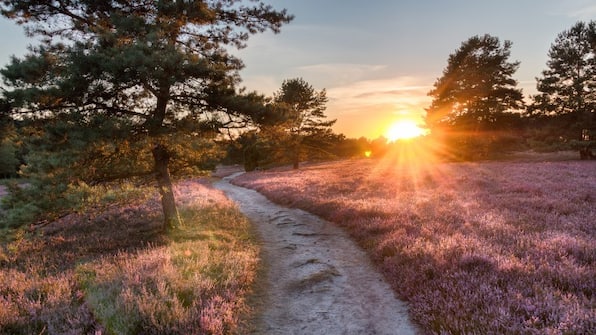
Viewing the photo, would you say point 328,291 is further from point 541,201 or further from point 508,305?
point 541,201

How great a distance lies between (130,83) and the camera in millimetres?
8492

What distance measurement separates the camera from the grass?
486cm

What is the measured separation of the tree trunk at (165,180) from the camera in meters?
10.9

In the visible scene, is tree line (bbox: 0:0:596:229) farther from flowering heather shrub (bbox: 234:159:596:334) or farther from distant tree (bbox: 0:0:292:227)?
flowering heather shrub (bbox: 234:159:596:334)

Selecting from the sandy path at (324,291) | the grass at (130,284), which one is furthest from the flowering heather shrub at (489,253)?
the grass at (130,284)

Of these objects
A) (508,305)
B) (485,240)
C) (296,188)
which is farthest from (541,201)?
(296,188)

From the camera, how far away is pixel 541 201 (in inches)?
473

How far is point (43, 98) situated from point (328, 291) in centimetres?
799

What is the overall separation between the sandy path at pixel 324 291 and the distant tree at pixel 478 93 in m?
35.5

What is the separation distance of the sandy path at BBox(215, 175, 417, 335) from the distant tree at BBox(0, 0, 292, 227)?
4.37 meters

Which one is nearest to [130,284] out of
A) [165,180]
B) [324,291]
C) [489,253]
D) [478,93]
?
[324,291]

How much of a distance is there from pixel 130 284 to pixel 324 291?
393cm

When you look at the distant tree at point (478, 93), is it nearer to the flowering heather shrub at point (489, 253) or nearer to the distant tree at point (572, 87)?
the distant tree at point (572, 87)

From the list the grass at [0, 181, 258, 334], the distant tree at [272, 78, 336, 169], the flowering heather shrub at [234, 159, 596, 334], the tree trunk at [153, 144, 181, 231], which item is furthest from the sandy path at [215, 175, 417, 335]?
the distant tree at [272, 78, 336, 169]
